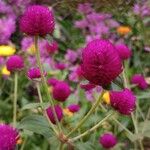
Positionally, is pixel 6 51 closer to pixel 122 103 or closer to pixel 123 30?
pixel 123 30

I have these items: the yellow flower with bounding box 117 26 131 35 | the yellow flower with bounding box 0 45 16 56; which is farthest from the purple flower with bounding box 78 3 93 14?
A: the yellow flower with bounding box 0 45 16 56

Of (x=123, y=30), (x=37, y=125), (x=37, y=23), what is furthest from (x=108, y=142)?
(x=123, y=30)

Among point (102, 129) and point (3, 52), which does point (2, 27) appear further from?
point (102, 129)

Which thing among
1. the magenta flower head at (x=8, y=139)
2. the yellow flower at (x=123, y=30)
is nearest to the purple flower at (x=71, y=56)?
the yellow flower at (x=123, y=30)

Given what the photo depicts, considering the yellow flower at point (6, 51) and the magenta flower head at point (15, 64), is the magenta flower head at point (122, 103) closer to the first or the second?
the magenta flower head at point (15, 64)

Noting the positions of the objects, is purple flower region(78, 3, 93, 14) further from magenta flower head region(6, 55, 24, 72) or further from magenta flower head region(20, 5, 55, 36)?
magenta flower head region(20, 5, 55, 36)

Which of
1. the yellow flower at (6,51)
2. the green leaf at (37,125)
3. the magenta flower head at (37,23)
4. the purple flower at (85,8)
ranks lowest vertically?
the purple flower at (85,8)

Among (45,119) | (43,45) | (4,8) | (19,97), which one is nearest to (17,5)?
(4,8)
